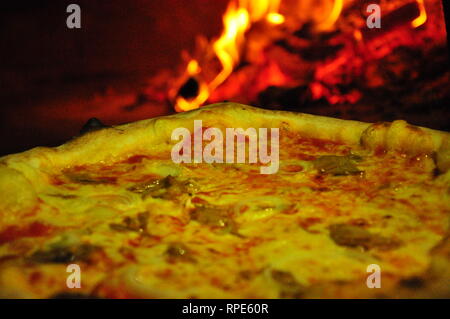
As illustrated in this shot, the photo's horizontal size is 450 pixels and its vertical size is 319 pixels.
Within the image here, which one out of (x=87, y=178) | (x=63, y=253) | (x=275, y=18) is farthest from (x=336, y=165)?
(x=275, y=18)

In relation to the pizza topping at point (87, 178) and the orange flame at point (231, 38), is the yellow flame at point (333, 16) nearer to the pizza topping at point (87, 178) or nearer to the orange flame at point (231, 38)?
the orange flame at point (231, 38)

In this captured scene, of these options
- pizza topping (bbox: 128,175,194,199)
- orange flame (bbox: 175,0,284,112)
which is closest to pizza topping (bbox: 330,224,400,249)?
pizza topping (bbox: 128,175,194,199)

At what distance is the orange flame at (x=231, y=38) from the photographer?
6828 millimetres

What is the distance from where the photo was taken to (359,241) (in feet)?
9.06

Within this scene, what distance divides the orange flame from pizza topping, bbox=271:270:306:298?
4704 millimetres

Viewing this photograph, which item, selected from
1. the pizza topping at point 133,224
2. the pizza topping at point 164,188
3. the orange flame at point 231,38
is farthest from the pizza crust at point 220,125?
the orange flame at point 231,38

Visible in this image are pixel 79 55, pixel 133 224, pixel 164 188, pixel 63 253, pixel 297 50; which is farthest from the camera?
pixel 297 50

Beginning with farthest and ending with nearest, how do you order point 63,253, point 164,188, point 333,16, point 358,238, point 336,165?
point 333,16 < point 336,165 < point 164,188 < point 358,238 < point 63,253

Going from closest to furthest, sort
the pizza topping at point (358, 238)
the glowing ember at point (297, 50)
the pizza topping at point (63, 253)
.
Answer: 1. the pizza topping at point (63, 253)
2. the pizza topping at point (358, 238)
3. the glowing ember at point (297, 50)

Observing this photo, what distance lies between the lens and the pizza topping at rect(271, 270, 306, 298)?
2.36m

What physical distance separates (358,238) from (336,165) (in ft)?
3.52

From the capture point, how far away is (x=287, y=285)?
242cm

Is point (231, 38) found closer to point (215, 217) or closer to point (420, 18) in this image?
point (420, 18)

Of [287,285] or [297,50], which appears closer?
[287,285]
